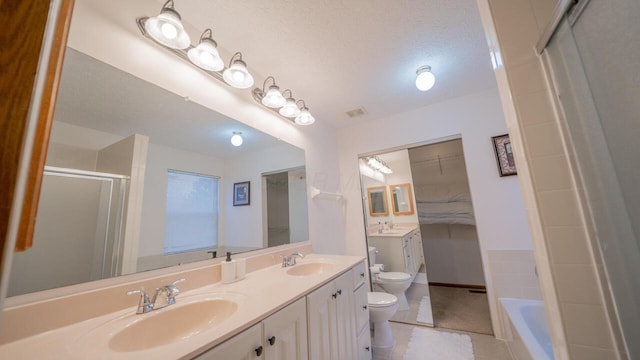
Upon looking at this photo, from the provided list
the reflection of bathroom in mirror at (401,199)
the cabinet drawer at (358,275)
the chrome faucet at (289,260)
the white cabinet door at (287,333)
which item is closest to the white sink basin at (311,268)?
the chrome faucet at (289,260)

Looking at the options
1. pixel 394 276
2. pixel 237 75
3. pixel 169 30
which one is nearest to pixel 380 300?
pixel 394 276

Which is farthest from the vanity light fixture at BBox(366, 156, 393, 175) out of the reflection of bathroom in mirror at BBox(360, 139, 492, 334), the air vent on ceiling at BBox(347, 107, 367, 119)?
the air vent on ceiling at BBox(347, 107, 367, 119)

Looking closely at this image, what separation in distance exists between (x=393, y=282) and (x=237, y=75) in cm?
250

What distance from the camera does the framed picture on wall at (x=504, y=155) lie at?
1.98m

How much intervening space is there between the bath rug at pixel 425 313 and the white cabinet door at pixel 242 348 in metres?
2.08

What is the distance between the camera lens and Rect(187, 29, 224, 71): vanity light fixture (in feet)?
3.70

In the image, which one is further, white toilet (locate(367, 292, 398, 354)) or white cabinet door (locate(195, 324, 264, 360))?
white toilet (locate(367, 292, 398, 354))

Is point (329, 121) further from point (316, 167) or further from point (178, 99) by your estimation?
point (178, 99)

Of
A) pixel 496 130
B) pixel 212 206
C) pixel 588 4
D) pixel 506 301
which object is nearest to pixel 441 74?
pixel 496 130

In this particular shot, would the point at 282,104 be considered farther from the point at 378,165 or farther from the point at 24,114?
the point at 378,165

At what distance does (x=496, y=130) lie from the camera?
2.06 m

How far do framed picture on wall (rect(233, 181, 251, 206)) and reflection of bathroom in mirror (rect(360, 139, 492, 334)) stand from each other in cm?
161

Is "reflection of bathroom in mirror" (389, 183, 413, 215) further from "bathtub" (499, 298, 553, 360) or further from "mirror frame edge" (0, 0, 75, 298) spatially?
"mirror frame edge" (0, 0, 75, 298)

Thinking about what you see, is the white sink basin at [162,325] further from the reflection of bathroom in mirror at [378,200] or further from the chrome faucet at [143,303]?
the reflection of bathroom in mirror at [378,200]
